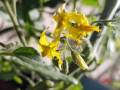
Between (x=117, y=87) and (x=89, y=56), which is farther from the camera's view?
(x=117, y=87)

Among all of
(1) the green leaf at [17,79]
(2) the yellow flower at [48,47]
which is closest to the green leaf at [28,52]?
(2) the yellow flower at [48,47]

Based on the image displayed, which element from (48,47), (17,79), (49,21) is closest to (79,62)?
(48,47)

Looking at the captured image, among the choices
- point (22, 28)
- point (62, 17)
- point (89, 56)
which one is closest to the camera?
point (62, 17)

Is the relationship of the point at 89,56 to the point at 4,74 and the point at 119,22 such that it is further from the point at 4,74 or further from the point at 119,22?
the point at 4,74

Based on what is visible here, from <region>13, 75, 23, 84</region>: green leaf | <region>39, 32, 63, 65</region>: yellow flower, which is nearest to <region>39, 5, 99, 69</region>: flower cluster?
<region>39, 32, 63, 65</region>: yellow flower

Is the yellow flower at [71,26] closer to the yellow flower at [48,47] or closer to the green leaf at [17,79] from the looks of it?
the yellow flower at [48,47]

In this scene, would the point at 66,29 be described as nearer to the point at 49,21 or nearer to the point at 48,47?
the point at 48,47

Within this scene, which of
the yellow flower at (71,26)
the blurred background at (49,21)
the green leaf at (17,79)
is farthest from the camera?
the green leaf at (17,79)

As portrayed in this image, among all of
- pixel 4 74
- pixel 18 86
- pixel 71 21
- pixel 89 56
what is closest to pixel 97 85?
pixel 18 86
